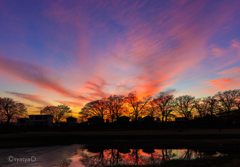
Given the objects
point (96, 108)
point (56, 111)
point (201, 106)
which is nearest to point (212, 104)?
point (201, 106)

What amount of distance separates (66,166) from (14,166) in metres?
4.99

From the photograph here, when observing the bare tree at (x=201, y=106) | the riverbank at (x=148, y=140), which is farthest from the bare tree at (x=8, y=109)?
the bare tree at (x=201, y=106)

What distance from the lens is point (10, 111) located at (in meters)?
85.1

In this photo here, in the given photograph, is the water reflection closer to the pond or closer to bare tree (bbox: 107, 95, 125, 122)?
the pond

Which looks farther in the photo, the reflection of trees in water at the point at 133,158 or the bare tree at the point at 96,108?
the bare tree at the point at 96,108

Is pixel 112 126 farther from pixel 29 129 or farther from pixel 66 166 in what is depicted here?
pixel 66 166

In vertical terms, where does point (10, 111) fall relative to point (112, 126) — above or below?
above

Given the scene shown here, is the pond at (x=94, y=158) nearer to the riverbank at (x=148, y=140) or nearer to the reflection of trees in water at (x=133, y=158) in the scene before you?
the reflection of trees in water at (x=133, y=158)

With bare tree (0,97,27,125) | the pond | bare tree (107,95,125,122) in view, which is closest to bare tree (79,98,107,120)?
bare tree (107,95,125,122)

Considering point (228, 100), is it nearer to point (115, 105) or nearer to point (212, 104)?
point (212, 104)

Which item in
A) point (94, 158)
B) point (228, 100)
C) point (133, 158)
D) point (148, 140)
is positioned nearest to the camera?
point (133, 158)

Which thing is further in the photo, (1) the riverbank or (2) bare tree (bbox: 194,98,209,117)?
(2) bare tree (bbox: 194,98,209,117)

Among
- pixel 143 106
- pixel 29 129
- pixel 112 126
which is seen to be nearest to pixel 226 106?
pixel 143 106

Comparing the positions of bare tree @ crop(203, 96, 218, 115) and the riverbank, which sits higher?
bare tree @ crop(203, 96, 218, 115)
